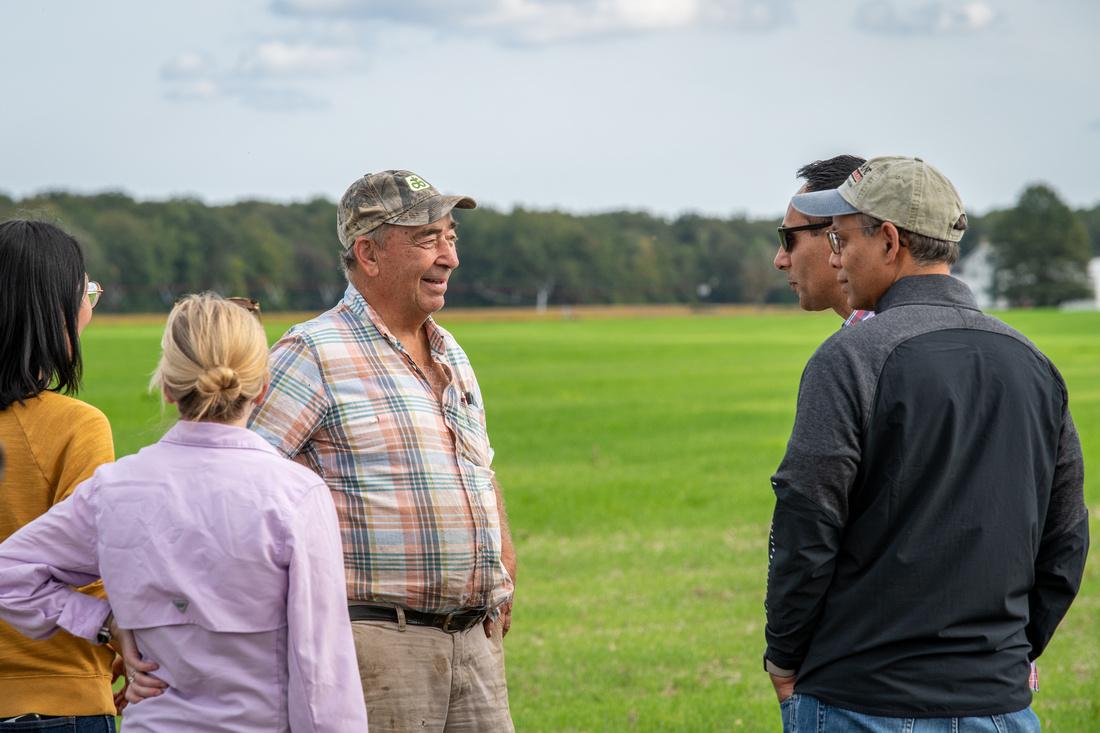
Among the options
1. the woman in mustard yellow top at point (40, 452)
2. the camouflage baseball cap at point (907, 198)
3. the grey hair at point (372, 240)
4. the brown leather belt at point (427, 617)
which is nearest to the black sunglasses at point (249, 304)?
the woman in mustard yellow top at point (40, 452)

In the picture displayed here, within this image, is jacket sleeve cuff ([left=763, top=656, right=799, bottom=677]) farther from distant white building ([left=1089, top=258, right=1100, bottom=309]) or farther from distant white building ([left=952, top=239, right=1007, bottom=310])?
distant white building ([left=952, top=239, right=1007, bottom=310])

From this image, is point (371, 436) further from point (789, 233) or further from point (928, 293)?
point (928, 293)

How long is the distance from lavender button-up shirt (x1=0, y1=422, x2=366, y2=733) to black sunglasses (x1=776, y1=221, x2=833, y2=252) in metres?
1.72

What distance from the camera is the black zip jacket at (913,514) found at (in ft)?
10.2

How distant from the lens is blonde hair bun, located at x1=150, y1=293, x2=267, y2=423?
301 cm

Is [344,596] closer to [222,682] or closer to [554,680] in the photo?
[222,682]

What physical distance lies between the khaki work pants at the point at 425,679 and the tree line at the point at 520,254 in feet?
351

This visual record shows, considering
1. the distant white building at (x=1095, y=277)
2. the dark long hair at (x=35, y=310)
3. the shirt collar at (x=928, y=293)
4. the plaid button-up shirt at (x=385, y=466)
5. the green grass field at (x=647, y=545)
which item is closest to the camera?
the shirt collar at (x=928, y=293)

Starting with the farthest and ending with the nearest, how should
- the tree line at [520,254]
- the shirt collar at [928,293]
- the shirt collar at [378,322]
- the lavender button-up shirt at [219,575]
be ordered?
the tree line at [520,254] → the shirt collar at [378,322] → the shirt collar at [928,293] → the lavender button-up shirt at [219,575]

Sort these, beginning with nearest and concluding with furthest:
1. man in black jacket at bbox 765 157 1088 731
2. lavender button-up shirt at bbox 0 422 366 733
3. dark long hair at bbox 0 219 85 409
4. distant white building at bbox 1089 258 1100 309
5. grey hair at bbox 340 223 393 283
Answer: lavender button-up shirt at bbox 0 422 366 733
man in black jacket at bbox 765 157 1088 731
dark long hair at bbox 0 219 85 409
grey hair at bbox 340 223 393 283
distant white building at bbox 1089 258 1100 309

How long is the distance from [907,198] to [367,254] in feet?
5.83

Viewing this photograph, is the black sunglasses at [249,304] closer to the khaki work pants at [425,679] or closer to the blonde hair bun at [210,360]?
the blonde hair bun at [210,360]

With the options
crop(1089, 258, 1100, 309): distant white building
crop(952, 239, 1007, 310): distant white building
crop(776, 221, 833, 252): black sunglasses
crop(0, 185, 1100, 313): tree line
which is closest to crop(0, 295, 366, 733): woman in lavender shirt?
crop(776, 221, 833, 252): black sunglasses

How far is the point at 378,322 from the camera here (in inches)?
167
